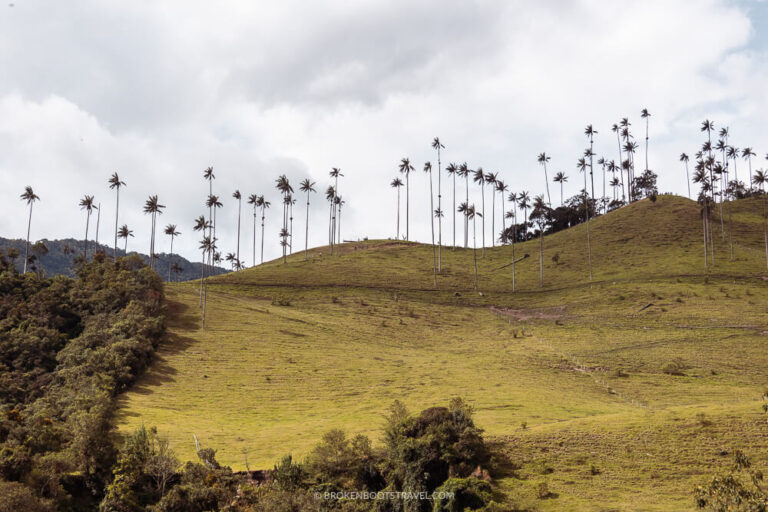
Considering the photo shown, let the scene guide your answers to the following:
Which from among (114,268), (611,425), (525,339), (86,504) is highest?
(114,268)

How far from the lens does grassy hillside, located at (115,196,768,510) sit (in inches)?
1740

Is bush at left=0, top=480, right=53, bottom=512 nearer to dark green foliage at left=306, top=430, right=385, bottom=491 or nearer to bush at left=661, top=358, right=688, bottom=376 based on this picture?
dark green foliage at left=306, top=430, right=385, bottom=491

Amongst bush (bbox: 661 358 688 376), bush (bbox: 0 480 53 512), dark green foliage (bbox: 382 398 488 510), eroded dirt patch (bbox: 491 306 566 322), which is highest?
eroded dirt patch (bbox: 491 306 566 322)

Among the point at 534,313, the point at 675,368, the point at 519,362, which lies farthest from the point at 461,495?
the point at 534,313

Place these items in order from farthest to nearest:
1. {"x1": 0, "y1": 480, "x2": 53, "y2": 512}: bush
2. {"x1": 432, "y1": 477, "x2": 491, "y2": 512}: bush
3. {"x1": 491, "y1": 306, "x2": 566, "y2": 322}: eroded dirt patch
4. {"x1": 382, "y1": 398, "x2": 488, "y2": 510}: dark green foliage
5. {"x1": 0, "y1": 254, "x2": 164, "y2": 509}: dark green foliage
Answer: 1. {"x1": 491, "y1": 306, "x2": 566, "y2": 322}: eroded dirt patch
2. {"x1": 0, "y1": 254, "x2": 164, "y2": 509}: dark green foliage
3. {"x1": 382, "y1": 398, "x2": 488, "y2": 510}: dark green foliage
4. {"x1": 432, "y1": 477, "x2": 491, "y2": 512}: bush
5. {"x1": 0, "y1": 480, "x2": 53, "y2": 512}: bush

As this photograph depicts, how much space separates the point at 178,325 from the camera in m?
88.4

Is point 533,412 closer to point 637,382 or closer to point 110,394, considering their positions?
point 637,382

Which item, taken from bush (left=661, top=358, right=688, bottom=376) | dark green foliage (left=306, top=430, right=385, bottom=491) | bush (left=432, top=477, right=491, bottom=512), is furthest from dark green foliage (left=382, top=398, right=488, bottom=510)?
bush (left=661, top=358, right=688, bottom=376)

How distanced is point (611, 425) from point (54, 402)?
178 feet

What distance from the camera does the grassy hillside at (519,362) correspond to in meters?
44.2

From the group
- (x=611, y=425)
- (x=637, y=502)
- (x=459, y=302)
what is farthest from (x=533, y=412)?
(x=459, y=302)

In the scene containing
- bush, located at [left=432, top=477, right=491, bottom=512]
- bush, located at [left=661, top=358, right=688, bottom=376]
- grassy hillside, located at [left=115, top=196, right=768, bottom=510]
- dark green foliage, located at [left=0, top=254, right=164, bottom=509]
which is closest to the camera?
bush, located at [left=432, top=477, right=491, bottom=512]

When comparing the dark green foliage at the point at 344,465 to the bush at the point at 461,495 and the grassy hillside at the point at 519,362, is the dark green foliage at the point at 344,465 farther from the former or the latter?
the bush at the point at 461,495

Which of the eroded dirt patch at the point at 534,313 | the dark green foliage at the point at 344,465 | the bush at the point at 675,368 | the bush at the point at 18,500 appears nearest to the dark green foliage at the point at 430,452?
the dark green foliage at the point at 344,465
